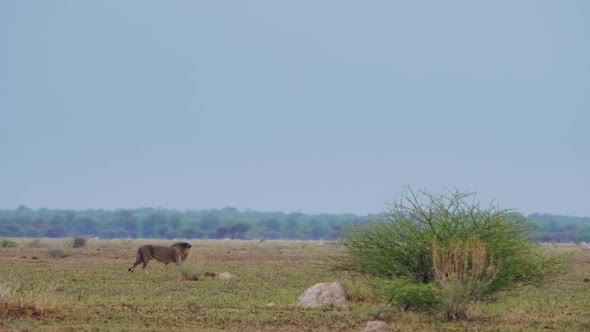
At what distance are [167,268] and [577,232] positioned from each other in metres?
137

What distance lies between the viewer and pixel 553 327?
21.3 meters

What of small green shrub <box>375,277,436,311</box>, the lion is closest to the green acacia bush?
small green shrub <box>375,277,436,311</box>

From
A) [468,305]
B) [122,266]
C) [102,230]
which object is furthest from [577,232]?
[468,305]

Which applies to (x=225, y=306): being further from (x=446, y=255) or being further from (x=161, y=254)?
(x=161, y=254)

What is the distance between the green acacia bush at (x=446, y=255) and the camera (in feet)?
72.0

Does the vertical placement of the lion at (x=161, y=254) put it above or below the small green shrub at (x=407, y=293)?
above

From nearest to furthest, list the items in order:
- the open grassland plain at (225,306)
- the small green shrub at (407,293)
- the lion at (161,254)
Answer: the open grassland plain at (225,306) → the small green shrub at (407,293) → the lion at (161,254)

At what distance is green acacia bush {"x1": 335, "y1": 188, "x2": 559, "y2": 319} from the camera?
21953mm

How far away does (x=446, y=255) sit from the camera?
2208 centimetres

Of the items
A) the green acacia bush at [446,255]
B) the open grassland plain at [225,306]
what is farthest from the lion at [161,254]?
the green acacia bush at [446,255]

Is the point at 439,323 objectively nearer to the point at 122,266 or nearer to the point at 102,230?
the point at 122,266

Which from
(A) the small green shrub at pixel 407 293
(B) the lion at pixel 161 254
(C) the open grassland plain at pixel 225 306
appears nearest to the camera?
(C) the open grassland plain at pixel 225 306

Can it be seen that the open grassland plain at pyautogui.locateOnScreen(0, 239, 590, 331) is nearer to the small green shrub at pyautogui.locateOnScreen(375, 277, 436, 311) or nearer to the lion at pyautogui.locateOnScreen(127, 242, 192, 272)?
the small green shrub at pyautogui.locateOnScreen(375, 277, 436, 311)

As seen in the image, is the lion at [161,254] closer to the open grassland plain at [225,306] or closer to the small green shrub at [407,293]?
the open grassland plain at [225,306]
